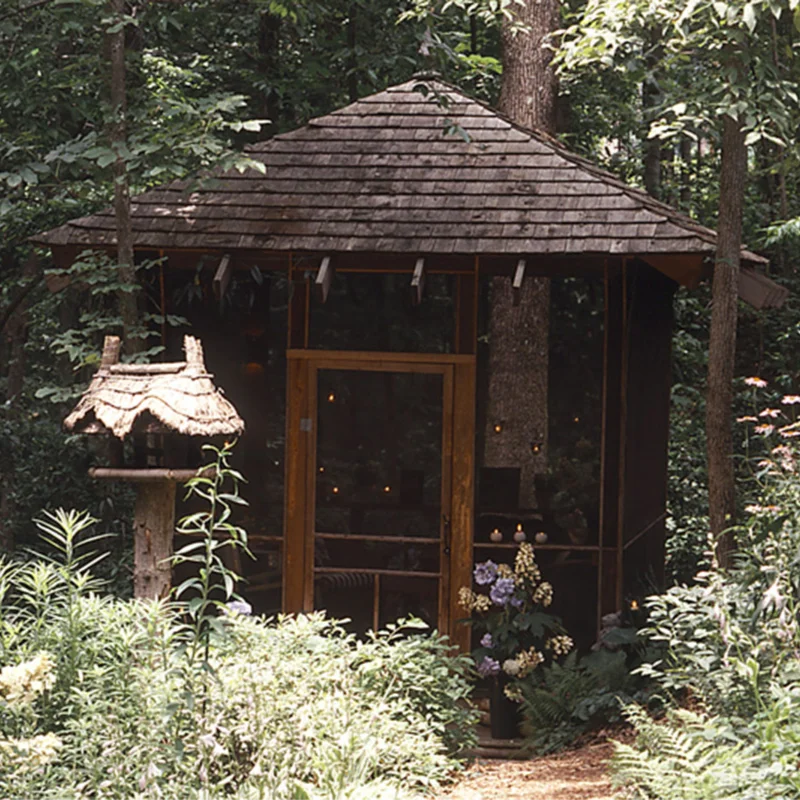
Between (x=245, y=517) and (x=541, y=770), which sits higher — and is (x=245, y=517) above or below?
above

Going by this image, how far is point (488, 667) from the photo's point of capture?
766 cm

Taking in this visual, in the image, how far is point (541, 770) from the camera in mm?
6754

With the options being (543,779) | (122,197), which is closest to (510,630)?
(543,779)

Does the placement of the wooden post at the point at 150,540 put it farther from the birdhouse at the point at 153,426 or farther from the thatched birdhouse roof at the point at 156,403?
the thatched birdhouse roof at the point at 156,403

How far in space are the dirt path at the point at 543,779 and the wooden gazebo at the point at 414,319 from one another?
1.57 m

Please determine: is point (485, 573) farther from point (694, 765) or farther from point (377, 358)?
point (694, 765)

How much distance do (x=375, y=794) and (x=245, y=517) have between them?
4.27 metres

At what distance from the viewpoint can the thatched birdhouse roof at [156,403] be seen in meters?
5.85

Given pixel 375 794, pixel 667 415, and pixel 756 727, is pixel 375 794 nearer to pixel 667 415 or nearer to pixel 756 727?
pixel 756 727

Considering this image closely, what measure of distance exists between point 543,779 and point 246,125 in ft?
13.1

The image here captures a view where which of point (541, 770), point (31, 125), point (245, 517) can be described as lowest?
point (541, 770)

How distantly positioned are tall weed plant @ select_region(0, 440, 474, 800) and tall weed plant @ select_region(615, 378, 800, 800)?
113 cm

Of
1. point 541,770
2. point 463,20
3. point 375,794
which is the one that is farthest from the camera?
point 463,20

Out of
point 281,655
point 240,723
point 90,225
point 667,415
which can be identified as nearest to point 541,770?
point 281,655
